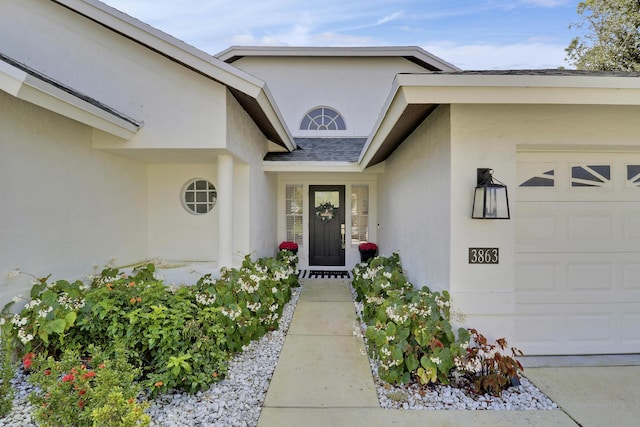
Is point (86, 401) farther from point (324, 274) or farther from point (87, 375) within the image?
point (324, 274)

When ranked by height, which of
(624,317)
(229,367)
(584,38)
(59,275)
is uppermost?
(584,38)

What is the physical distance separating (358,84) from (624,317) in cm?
789

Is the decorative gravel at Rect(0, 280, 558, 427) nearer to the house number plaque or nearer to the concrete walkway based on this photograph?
the concrete walkway

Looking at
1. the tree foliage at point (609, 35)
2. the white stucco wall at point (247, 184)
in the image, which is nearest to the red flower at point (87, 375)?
the white stucco wall at point (247, 184)

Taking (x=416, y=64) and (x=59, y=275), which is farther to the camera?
(x=416, y=64)

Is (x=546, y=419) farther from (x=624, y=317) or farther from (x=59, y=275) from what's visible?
Result: (x=59, y=275)

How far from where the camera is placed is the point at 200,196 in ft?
19.8

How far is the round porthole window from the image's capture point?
19.6ft

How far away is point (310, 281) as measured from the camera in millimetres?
7109

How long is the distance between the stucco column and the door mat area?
10.1 feet

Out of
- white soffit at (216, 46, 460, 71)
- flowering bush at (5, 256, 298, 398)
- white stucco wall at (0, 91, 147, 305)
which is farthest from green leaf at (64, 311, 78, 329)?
white soffit at (216, 46, 460, 71)

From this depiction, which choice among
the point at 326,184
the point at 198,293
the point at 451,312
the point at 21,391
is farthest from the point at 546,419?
the point at 326,184

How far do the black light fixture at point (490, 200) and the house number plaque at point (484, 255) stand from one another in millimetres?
386

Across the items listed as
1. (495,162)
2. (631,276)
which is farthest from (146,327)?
(631,276)
